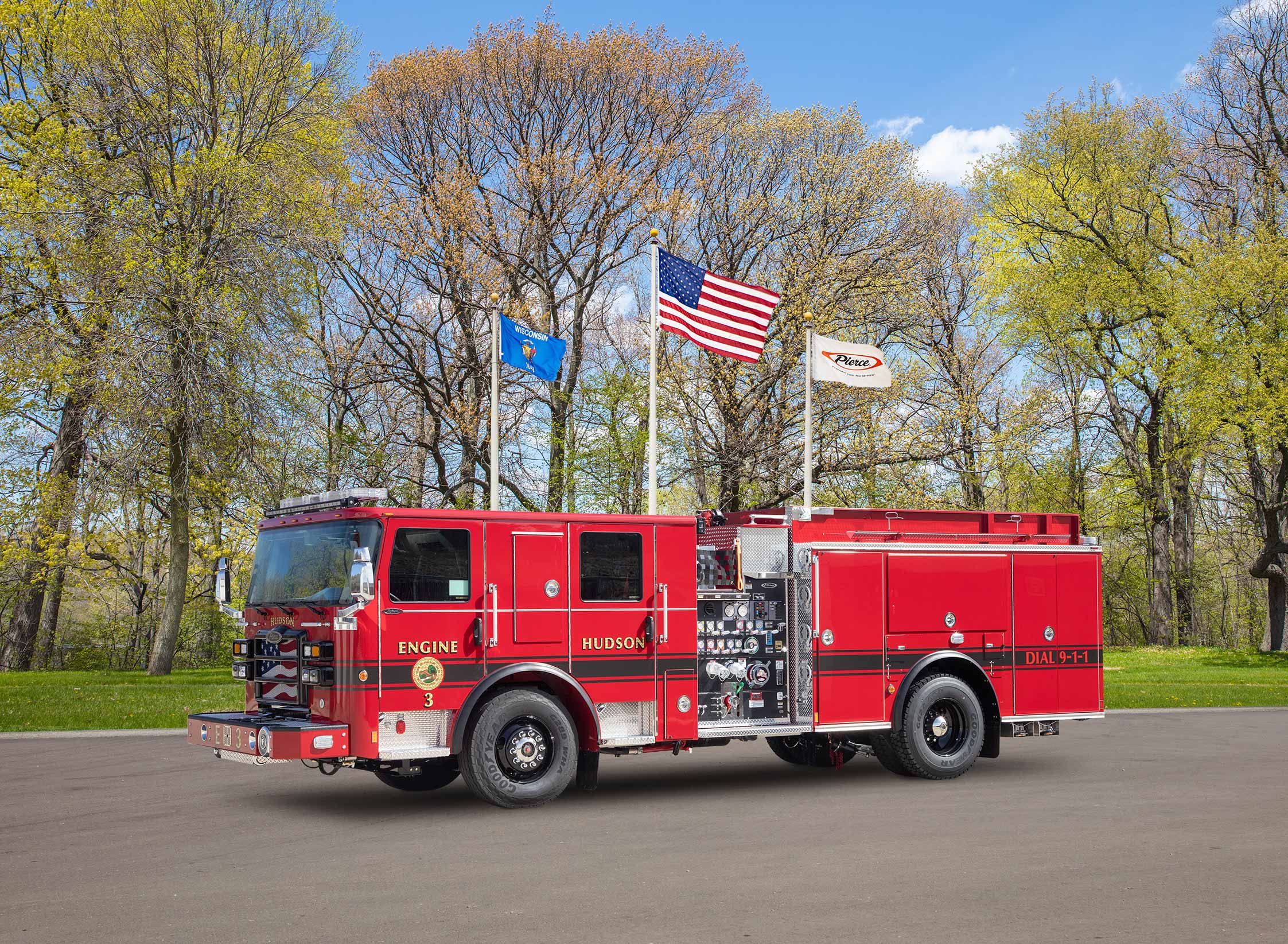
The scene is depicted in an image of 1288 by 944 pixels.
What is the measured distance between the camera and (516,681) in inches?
431

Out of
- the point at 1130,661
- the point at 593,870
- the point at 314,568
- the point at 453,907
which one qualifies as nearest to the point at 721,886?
the point at 593,870

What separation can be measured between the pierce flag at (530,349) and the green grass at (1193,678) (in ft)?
37.5

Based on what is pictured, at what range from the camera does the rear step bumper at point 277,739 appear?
9.95 meters

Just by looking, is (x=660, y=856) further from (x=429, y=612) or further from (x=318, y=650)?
(x=318, y=650)

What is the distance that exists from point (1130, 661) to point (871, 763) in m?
22.5

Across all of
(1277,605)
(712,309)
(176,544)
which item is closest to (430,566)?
(712,309)

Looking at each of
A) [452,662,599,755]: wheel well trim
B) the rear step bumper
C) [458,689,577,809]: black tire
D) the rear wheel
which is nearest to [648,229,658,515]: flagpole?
the rear wheel

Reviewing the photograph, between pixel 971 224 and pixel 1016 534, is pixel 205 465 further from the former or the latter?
pixel 971 224

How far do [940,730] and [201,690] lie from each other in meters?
15.7

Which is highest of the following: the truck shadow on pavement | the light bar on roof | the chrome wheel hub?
the light bar on roof

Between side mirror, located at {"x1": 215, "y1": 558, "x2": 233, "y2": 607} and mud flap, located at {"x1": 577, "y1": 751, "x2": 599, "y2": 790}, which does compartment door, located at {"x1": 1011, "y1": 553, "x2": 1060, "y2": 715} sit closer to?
mud flap, located at {"x1": 577, "y1": 751, "x2": 599, "y2": 790}

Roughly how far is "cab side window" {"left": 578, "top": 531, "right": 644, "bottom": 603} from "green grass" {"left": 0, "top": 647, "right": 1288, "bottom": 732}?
934cm

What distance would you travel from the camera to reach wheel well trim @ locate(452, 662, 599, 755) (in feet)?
34.5

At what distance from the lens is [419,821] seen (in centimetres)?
1038
